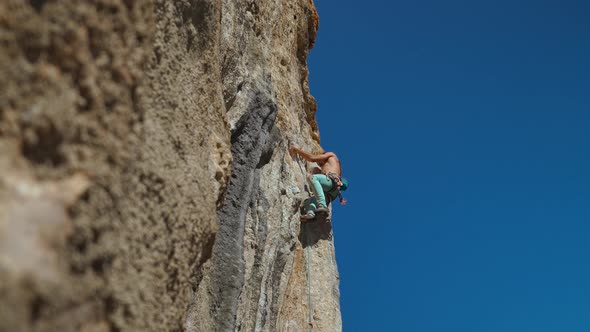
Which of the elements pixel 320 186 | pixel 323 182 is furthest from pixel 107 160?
pixel 323 182

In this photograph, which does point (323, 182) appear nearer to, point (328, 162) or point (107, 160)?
point (328, 162)

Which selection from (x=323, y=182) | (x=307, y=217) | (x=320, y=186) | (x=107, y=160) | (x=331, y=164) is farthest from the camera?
(x=331, y=164)

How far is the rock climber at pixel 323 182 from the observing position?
855 cm

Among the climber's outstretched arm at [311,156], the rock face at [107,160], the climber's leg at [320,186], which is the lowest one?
the rock face at [107,160]

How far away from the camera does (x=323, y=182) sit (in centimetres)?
891

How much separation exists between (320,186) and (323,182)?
0.16 m

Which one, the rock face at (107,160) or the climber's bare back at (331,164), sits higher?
the climber's bare back at (331,164)

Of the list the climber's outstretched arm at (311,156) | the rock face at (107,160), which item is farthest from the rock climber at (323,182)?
the rock face at (107,160)

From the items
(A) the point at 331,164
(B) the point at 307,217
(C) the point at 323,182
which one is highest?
(A) the point at 331,164

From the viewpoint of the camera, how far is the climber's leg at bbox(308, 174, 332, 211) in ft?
28.0

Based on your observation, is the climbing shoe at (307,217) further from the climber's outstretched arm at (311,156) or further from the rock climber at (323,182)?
the climber's outstretched arm at (311,156)

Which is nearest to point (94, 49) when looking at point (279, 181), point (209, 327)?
point (209, 327)

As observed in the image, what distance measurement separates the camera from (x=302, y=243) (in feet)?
28.6

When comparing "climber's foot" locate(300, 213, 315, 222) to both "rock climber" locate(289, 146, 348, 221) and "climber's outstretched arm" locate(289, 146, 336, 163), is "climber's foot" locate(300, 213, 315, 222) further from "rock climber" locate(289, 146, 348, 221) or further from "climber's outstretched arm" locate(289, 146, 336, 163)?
"climber's outstretched arm" locate(289, 146, 336, 163)
